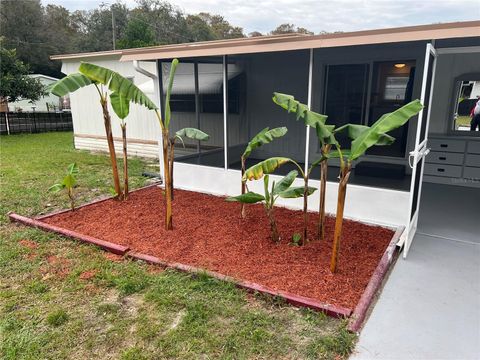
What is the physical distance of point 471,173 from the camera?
658cm

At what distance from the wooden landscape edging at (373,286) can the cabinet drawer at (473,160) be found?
347 cm

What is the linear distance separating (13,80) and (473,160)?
55.9 feet

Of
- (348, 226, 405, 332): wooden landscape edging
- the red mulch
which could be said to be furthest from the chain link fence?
(348, 226, 405, 332): wooden landscape edging

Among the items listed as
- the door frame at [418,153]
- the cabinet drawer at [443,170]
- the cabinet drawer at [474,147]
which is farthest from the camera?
the cabinet drawer at [443,170]

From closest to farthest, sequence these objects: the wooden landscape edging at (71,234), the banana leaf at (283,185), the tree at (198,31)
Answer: the banana leaf at (283,185) → the wooden landscape edging at (71,234) → the tree at (198,31)

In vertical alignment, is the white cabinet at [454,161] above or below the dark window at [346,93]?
below

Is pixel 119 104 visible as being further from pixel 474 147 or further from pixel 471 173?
pixel 471 173

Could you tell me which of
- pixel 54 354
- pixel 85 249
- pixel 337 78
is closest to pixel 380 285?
pixel 54 354

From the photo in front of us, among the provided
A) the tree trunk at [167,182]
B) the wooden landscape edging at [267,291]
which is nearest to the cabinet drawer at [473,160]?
the wooden landscape edging at [267,291]

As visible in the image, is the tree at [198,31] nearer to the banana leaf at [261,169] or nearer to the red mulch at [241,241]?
the red mulch at [241,241]

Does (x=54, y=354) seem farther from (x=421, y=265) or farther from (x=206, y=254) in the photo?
(x=421, y=265)

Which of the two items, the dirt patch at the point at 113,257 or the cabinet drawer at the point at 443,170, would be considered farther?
the cabinet drawer at the point at 443,170

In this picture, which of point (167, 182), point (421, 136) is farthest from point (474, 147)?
point (167, 182)

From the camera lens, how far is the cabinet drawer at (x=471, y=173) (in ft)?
21.4
